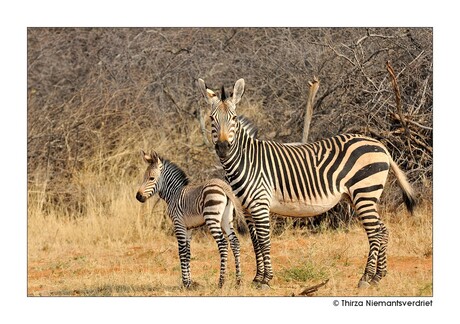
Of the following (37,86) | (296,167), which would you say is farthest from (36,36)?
(296,167)

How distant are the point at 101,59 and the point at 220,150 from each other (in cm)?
831

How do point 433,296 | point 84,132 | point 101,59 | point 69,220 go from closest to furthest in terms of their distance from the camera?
point 433,296 < point 69,220 < point 84,132 < point 101,59

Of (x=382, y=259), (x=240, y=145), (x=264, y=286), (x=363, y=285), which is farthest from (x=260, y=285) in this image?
(x=240, y=145)

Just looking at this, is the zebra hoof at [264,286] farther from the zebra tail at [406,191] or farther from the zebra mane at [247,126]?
the zebra tail at [406,191]

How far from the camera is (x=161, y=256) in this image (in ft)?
39.1

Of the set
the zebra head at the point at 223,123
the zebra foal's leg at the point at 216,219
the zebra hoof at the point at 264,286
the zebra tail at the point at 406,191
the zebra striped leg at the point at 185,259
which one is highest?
the zebra head at the point at 223,123

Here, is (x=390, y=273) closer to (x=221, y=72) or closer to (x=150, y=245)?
(x=150, y=245)

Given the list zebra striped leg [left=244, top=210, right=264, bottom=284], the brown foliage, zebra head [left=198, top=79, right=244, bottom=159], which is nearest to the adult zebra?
zebra striped leg [left=244, top=210, right=264, bottom=284]

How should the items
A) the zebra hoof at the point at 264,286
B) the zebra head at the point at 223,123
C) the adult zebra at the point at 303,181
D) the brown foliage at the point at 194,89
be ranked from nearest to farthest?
the zebra head at the point at 223,123
the zebra hoof at the point at 264,286
the adult zebra at the point at 303,181
the brown foliage at the point at 194,89

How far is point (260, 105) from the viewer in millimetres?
14453

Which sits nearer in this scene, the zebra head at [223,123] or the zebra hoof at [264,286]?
the zebra head at [223,123]

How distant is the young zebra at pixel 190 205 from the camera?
9.54 metres

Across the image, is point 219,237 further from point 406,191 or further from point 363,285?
→ point 406,191

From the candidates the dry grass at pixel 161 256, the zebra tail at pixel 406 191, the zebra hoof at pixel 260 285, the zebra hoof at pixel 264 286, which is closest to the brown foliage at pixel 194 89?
the dry grass at pixel 161 256
